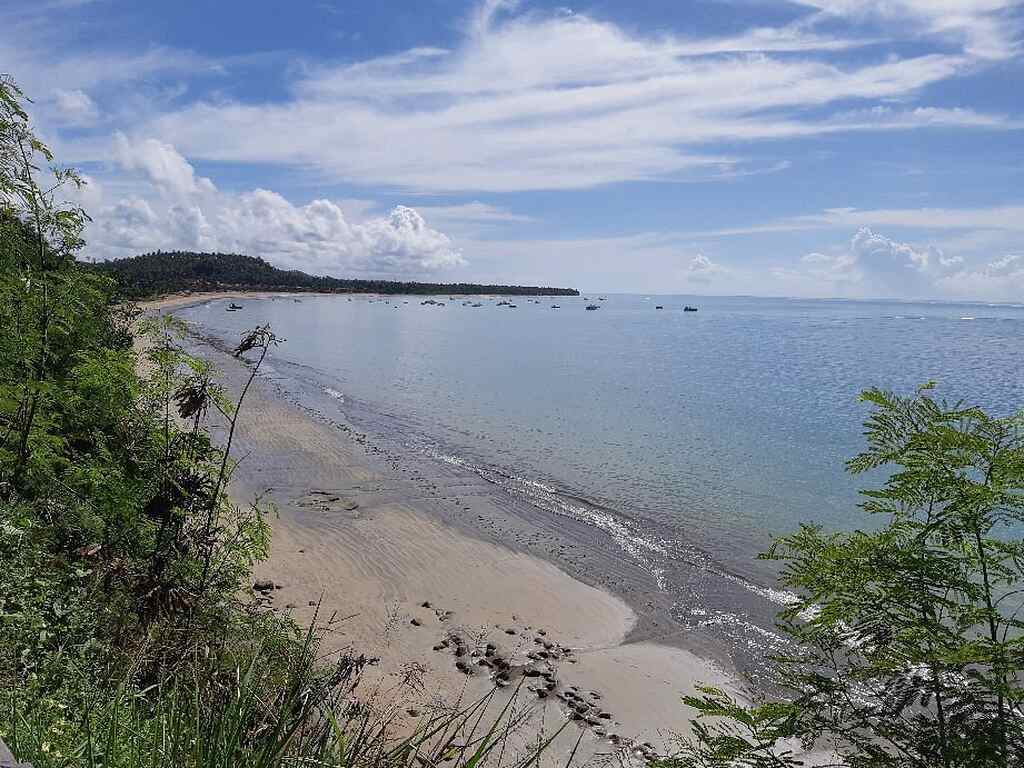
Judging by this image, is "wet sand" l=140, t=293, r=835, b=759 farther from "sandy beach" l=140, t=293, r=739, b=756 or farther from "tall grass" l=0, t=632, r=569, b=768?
"tall grass" l=0, t=632, r=569, b=768

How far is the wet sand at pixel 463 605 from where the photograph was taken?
10.2 metres

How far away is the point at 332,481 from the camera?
68.7ft

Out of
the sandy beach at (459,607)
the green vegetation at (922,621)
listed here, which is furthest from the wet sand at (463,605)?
the green vegetation at (922,621)

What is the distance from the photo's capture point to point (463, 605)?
13.2 m

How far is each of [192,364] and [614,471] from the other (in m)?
18.9

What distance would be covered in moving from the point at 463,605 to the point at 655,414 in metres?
22.7

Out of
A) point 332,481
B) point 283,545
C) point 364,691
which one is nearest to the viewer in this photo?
point 364,691

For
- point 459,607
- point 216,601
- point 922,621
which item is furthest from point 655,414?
point 922,621

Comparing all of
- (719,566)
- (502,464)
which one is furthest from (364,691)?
(502,464)

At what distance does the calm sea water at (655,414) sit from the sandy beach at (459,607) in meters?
3.16

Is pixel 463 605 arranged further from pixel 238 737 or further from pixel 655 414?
pixel 655 414

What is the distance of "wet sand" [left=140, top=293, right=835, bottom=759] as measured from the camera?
10.2 metres

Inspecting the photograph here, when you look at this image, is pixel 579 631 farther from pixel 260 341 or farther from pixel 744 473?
pixel 744 473

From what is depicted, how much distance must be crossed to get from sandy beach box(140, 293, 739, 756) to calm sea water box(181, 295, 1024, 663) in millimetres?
3159
